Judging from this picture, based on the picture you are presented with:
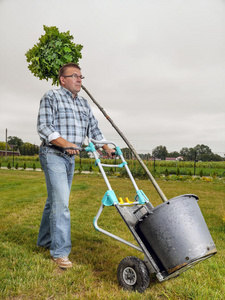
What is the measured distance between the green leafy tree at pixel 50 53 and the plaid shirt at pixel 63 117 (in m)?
0.66

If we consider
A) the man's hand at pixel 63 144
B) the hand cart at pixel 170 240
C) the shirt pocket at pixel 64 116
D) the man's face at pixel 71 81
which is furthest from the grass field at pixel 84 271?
the man's face at pixel 71 81

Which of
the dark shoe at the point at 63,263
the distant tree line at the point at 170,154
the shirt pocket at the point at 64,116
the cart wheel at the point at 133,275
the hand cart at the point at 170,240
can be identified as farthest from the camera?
the distant tree line at the point at 170,154

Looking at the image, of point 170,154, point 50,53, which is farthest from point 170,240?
point 170,154

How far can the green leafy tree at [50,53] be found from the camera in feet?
12.5

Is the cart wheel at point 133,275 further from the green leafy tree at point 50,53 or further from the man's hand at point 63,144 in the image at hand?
the green leafy tree at point 50,53

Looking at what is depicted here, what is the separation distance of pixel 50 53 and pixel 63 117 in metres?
1.10

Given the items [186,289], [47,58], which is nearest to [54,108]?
[47,58]

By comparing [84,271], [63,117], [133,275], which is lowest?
[84,271]

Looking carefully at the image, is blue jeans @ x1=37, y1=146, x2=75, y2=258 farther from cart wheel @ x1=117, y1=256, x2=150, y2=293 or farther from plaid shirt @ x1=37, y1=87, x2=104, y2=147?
cart wheel @ x1=117, y1=256, x2=150, y2=293

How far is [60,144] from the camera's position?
9.94 ft

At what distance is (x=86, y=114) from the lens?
3.57 meters

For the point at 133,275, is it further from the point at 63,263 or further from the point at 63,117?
the point at 63,117

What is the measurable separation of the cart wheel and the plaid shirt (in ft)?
4.90

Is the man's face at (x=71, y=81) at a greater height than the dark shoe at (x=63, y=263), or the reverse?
the man's face at (x=71, y=81)
